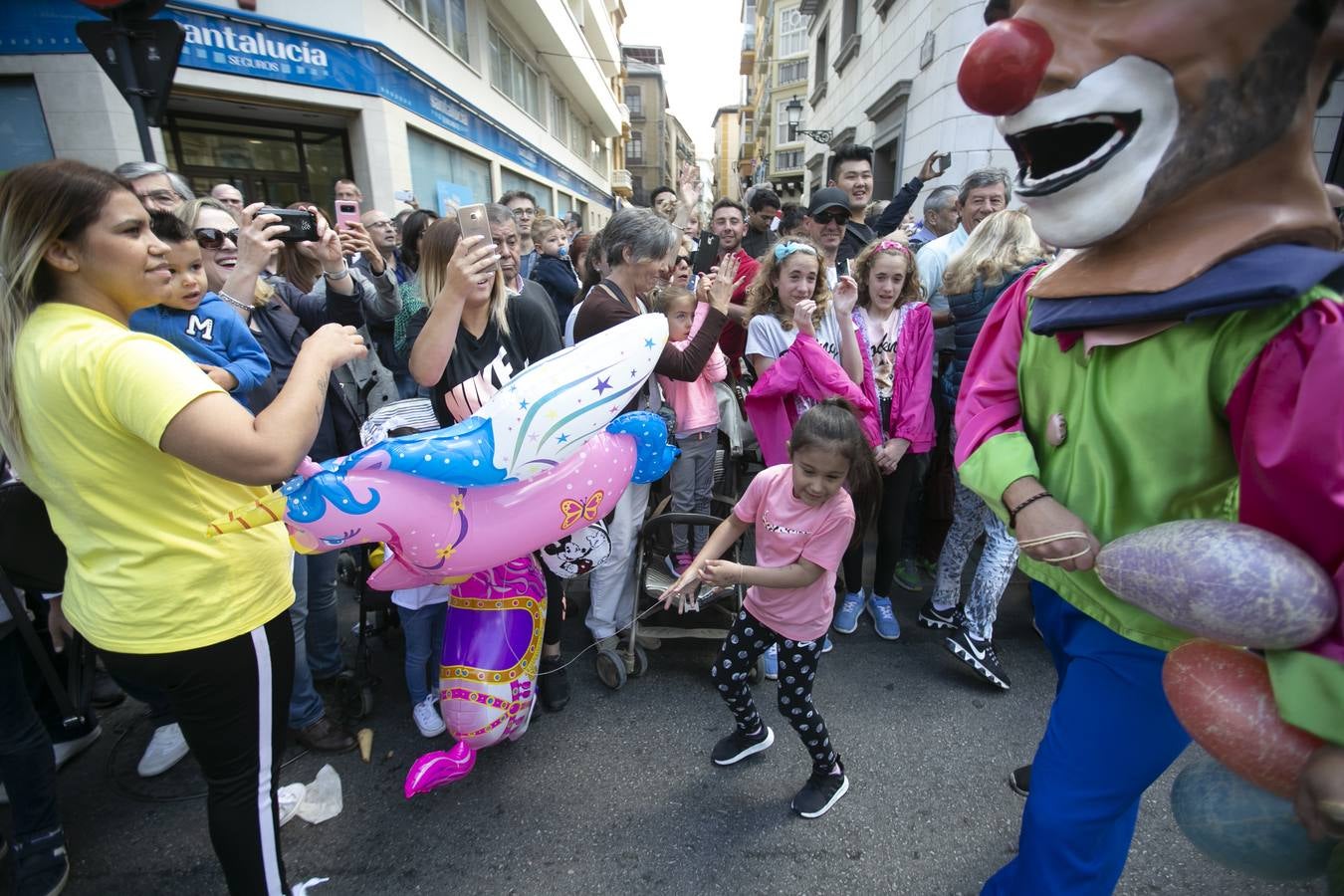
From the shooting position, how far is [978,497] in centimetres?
266

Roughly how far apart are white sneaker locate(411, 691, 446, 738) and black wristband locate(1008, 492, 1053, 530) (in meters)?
2.16

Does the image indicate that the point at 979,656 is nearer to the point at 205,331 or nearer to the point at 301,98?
the point at 205,331

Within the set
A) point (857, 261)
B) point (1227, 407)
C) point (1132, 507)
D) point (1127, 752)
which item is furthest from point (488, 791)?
point (857, 261)

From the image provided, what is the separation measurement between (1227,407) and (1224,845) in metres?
0.69

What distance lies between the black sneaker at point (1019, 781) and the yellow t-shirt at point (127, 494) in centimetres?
242

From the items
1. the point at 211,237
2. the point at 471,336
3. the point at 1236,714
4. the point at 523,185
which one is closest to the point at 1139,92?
the point at 1236,714

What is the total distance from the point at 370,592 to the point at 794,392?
6.64 feet

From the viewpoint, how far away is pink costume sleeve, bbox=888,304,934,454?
2.97 meters

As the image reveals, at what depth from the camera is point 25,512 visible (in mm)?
1616

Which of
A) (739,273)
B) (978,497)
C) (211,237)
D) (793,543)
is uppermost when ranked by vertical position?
(211,237)

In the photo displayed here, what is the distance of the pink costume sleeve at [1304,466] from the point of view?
834 mm

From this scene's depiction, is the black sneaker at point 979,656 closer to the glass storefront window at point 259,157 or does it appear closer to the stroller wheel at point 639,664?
the stroller wheel at point 639,664

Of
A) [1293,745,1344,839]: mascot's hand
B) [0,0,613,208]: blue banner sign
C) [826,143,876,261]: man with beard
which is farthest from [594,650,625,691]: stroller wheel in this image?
[0,0,613,208]: blue banner sign

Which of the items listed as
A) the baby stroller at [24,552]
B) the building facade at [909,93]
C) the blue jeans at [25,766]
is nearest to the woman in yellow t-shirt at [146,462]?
the baby stroller at [24,552]
